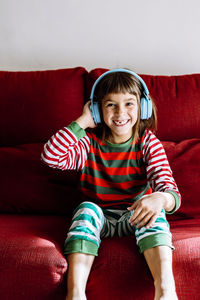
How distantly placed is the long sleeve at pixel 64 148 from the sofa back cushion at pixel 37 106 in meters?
0.27

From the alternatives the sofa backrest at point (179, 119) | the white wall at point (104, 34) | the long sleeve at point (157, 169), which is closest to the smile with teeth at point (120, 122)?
the long sleeve at point (157, 169)

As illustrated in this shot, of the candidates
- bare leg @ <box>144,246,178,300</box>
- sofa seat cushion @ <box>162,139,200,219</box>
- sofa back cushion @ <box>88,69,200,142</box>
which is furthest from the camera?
Result: sofa back cushion @ <box>88,69,200,142</box>

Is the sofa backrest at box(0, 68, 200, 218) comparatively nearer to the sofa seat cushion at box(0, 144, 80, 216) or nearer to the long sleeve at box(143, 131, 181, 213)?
the sofa seat cushion at box(0, 144, 80, 216)

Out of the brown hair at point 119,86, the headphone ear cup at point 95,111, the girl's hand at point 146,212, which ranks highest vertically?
the brown hair at point 119,86

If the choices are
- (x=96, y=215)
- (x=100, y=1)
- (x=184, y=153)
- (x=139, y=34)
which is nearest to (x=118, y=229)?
(x=96, y=215)

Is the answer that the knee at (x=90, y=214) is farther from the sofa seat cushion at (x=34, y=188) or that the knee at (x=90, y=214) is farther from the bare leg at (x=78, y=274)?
the sofa seat cushion at (x=34, y=188)

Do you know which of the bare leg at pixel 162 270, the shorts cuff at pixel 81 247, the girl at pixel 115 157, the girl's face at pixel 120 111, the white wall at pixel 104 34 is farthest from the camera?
the white wall at pixel 104 34

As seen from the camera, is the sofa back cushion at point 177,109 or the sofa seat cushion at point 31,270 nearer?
the sofa seat cushion at point 31,270

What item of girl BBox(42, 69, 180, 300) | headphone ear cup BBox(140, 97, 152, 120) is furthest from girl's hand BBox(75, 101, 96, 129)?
headphone ear cup BBox(140, 97, 152, 120)

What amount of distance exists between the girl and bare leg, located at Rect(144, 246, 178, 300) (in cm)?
11

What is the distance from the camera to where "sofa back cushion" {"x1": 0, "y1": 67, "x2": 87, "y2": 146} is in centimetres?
152

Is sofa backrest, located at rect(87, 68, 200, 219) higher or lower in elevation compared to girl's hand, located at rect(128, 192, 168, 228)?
higher

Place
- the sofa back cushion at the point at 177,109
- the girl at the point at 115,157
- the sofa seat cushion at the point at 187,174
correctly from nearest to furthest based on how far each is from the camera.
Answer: the girl at the point at 115,157, the sofa seat cushion at the point at 187,174, the sofa back cushion at the point at 177,109

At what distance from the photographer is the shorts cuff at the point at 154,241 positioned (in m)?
0.98
